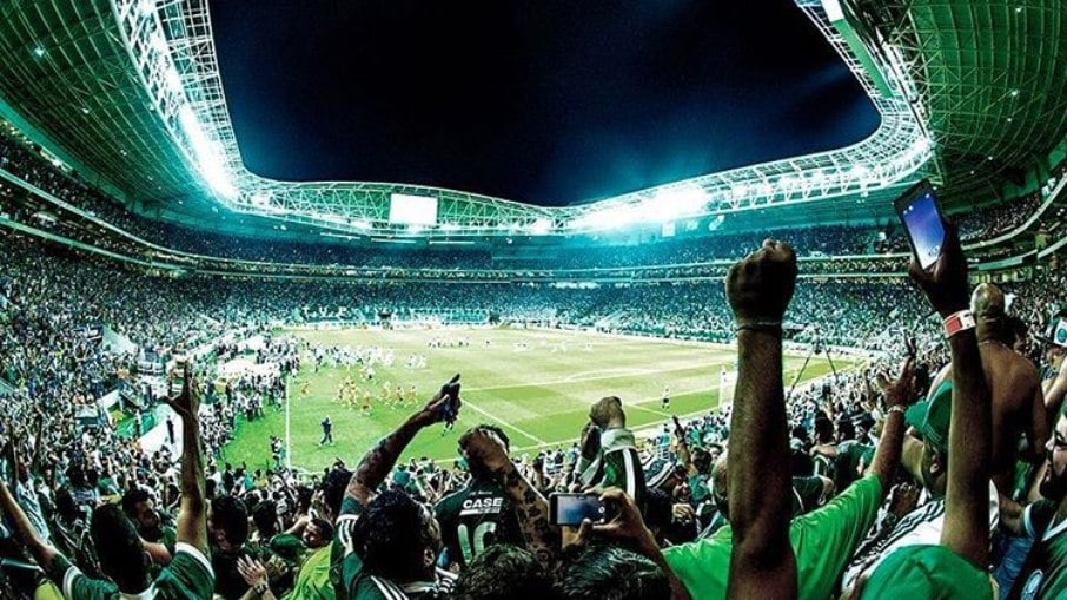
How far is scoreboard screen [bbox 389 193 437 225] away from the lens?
248 feet

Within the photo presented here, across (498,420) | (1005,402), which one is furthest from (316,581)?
(498,420)

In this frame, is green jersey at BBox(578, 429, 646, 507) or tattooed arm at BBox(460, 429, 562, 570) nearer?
tattooed arm at BBox(460, 429, 562, 570)

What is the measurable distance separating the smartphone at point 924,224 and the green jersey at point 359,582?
5.07ft

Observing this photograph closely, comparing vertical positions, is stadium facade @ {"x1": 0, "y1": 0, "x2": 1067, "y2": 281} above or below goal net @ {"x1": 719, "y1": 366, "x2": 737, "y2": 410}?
above

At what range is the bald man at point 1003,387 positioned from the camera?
2949mm

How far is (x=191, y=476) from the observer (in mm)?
3035

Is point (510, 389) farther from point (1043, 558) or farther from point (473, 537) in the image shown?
point (1043, 558)

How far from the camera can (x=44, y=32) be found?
22.6m

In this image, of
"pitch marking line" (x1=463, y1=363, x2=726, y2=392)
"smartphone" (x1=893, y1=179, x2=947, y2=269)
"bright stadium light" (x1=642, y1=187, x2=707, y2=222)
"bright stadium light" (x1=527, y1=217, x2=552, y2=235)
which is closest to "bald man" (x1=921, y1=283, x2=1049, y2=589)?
"smartphone" (x1=893, y1=179, x2=947, y2=269)

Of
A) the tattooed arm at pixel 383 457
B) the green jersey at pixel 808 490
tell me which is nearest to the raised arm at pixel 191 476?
the tattooed arm at pixel 383 457

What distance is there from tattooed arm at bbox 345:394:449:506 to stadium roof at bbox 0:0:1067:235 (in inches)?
774

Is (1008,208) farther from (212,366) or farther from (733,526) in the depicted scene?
(733,526)

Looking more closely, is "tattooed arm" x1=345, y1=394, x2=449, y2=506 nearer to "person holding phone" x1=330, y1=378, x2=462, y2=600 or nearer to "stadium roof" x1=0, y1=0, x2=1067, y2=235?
"person holding phone" x1=330, y1=378, x2=462, y2=600

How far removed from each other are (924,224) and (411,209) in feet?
250
